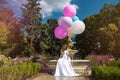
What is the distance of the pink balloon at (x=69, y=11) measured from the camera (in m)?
17.6

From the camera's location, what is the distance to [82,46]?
41.8m

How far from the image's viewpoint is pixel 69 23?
1723 cm

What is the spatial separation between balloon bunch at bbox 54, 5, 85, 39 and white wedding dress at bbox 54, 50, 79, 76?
1208 millimetres

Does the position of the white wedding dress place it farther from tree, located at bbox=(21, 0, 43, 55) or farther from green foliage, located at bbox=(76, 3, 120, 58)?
tree, located at bbox=(21, 0, 43, 55)

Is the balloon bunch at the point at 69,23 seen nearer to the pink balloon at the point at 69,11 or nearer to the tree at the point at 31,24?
the pink balloon at the point at 69,11

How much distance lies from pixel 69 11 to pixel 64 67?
125 inches

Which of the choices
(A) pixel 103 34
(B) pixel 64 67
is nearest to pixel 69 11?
Result: (B) pixel 64 67

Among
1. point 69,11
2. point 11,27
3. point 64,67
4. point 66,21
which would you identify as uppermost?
point 11,27

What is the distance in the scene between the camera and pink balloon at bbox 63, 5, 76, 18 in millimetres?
17609

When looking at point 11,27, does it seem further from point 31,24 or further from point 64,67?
point 64,67

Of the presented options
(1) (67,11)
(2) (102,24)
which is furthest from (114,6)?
(1) (67,11)

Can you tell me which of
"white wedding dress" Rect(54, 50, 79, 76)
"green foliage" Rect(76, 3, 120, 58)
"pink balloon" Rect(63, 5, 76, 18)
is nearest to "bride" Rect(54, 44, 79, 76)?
"white wedding dress" Rect(54, 50, 79, 76)

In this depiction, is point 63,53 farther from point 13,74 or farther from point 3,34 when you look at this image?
point 3,34

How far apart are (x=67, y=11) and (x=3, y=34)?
17998mm
